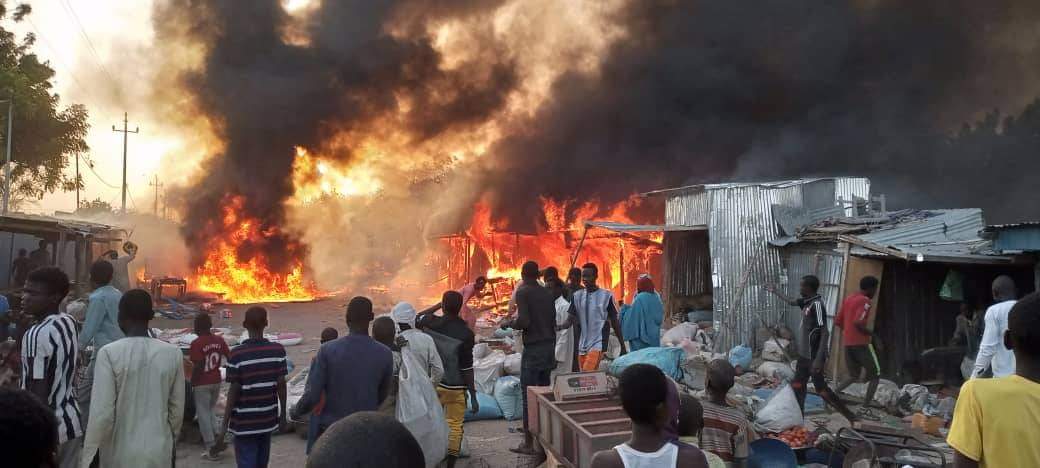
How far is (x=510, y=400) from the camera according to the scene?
24.9 feet

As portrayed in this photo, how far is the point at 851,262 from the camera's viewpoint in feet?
32.3

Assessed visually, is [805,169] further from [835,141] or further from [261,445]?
[261,445]

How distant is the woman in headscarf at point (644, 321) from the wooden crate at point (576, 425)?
2785mm

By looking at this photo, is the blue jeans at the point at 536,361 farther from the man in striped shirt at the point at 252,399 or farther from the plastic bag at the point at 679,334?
the plastic bag at the point at 679,334

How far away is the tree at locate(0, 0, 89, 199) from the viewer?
19469 millimetres

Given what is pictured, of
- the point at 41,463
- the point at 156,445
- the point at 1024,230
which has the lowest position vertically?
the point at 156,445

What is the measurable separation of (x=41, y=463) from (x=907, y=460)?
15.6 feet

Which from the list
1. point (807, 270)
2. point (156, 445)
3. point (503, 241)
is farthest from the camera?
point (503, 241)

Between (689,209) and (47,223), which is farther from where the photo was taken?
(47,223)

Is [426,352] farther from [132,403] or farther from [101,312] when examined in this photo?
[101,312]

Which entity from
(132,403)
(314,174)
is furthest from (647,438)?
(314,174)

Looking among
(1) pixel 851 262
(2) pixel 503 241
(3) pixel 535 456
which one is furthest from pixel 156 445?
(2) pixel 503 241

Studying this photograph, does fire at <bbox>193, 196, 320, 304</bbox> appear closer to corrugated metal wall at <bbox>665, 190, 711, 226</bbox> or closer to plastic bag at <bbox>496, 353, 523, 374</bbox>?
corrugated metal wall at <bbox>665, 190, 711, 226</bbox>

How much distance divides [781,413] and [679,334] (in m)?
6.57
